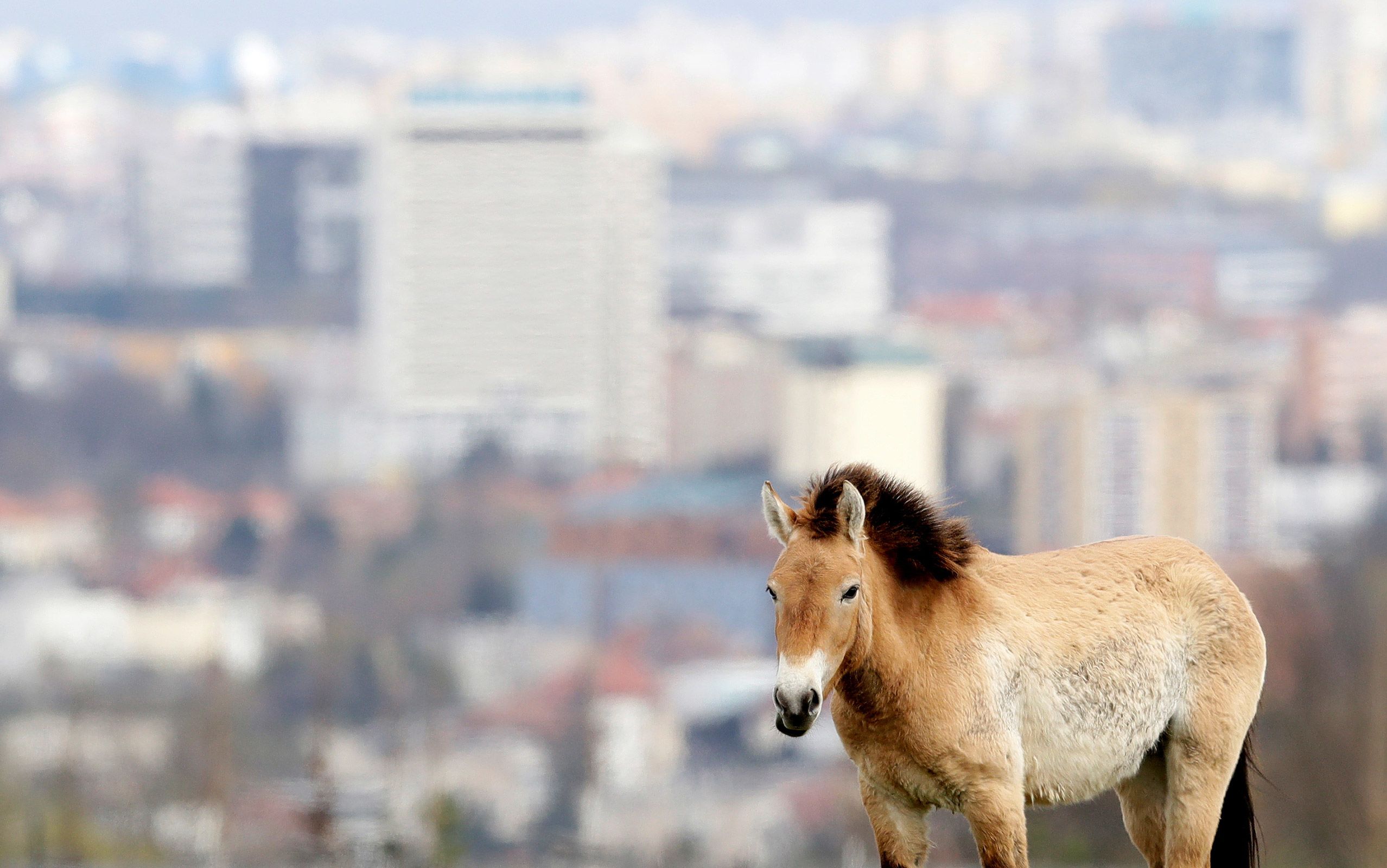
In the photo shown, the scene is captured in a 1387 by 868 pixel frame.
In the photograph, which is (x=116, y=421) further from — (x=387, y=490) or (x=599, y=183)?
(x=599, y=183)

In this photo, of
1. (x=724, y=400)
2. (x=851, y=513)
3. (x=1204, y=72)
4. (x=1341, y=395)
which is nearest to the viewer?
(x=851, y=513)

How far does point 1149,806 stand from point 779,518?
27.3 inches

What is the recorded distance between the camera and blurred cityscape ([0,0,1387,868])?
38.6m

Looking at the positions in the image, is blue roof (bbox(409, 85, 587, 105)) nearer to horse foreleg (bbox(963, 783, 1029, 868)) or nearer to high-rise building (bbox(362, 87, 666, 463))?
high-rise building (bbox(362, 87, 666, 463))

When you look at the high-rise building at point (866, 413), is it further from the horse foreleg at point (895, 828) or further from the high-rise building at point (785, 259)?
the horse foreleg at point (895, 828)

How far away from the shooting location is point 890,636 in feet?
10.2

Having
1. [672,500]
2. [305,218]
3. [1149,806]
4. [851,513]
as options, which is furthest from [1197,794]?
[305,218]

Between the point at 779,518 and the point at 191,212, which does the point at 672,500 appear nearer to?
the point at 191,212

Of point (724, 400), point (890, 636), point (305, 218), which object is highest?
point (890, 636)

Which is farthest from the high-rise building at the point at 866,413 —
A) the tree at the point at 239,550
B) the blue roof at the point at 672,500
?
the tree at the point at 239,550

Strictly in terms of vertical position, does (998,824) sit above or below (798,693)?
below

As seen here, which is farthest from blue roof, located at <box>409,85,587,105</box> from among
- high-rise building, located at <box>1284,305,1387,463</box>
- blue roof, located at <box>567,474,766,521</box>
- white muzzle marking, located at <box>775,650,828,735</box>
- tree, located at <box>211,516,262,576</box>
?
white muzzle marking, located at <box>775,650,828,735</box>

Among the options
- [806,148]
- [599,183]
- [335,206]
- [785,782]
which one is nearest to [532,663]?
[785,782]

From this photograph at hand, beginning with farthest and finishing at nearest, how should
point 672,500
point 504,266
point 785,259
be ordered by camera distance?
point 785,259 → point 504,266 → point 672,500
